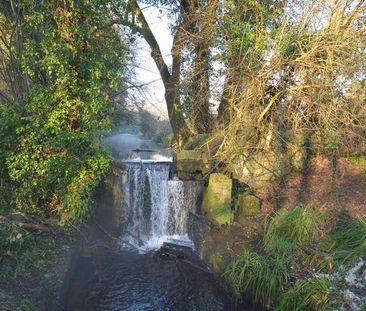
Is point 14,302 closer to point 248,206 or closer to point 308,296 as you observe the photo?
point 308,296

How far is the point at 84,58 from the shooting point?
819 cm

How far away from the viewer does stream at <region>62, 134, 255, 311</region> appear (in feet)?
23.2

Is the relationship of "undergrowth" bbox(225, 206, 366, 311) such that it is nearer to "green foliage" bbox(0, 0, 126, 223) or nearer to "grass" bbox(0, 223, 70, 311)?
"grass" bbox(0, 223, 70, 311)

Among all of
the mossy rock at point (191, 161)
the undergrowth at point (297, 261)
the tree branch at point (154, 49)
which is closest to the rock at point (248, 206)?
the undergrowth at point (297, 261)

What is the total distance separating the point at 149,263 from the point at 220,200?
2268 millimetres

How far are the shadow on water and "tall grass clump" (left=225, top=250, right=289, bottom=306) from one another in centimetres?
35

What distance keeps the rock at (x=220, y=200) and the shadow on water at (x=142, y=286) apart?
136 centimetres

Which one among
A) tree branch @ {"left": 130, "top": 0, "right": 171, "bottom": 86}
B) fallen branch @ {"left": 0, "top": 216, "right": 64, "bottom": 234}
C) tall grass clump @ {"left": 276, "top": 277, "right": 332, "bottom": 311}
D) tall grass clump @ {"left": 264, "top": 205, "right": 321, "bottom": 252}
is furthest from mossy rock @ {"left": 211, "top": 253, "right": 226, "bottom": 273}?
tree branch @ {"left": 130, "top": 0, "right": 171, "bottom": 86}

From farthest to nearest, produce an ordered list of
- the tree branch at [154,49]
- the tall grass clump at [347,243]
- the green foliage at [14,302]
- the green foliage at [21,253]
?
1. the tree branch at [154,49]
2. the green foliage at [21,253]
3. the tall grass clump at [347,243]
4. the green foliage at [14,302]

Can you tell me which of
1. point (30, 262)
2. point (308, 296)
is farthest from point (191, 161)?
point (308, 296)

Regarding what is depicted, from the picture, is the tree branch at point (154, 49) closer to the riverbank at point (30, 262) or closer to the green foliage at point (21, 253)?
the riverbank at point (30, 262)

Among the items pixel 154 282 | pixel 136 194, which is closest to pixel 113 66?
pixel 136 194

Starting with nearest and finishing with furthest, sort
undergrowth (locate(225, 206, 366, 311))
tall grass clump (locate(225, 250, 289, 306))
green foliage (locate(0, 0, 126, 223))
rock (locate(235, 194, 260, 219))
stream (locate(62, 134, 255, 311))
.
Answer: undergrowth (locate(225, 206, 366, 311)) < tall grass clump (locate(225, 250, 289, 306)) < stream (locate(62, 134, 255, 311)) < green foliage (locate(0, 0, 126, 223)) < rock (locate(235, 194, 260, 219))

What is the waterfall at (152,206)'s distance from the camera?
10.8m
